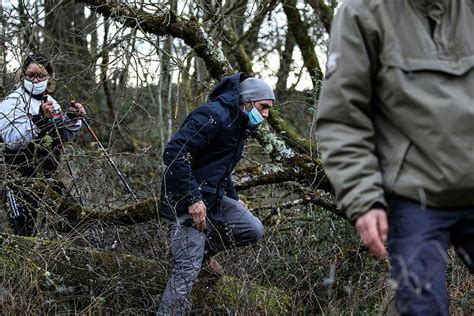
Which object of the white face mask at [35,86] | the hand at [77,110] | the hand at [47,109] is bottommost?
the hand at [77,110]

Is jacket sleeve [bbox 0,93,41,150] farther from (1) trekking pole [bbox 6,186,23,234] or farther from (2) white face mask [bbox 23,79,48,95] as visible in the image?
(1) trekking pole [bbox 6,186,23,234]

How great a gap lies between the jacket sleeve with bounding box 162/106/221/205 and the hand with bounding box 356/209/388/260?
2574 mm

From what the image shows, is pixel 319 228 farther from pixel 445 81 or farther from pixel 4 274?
pixel 445 81

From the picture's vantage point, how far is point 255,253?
18.9 ft

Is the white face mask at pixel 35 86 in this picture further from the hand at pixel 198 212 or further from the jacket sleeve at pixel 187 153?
the hand at pixel 198 212

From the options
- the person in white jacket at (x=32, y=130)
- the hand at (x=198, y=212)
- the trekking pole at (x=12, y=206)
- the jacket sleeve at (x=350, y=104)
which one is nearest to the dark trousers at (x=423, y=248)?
the jacket sleeve at (x=350, y=104)

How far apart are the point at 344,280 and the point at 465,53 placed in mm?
3384

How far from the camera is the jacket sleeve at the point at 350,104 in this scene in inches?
112

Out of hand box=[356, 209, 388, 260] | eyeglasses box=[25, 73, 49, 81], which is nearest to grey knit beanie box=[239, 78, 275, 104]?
eyeglasses box=[25, 73, 49, 81]

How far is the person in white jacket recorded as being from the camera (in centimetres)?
580

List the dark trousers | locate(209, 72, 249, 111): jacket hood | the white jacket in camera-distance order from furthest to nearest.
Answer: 1. the white jacket
2. locate(209, 72, 249, 111): jacket hood
3. the dark trousers

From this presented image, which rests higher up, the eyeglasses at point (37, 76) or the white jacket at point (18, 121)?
the eyeglasses at point (37, 76)

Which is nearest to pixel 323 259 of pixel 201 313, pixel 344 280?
pixel 344 280

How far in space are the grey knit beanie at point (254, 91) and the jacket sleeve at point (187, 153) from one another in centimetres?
31
